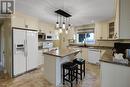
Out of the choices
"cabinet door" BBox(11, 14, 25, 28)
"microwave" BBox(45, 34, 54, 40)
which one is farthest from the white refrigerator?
"microwave" BBox(45, 34, 54, 40)

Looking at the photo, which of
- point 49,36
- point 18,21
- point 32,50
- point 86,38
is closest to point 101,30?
point 86,38

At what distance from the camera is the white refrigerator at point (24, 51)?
166 inches

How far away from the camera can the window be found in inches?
290

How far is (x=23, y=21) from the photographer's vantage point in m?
4.59

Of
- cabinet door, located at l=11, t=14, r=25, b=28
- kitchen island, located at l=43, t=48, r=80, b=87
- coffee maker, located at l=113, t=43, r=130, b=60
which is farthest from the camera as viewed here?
cabinet door, located at l=11, t=14, r=25, b=28

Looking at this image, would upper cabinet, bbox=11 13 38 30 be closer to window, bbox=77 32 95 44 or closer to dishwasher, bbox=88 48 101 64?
dishwasher, bbox=88 48 101 64

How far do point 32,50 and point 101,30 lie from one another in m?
3.81

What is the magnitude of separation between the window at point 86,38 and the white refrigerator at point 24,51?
377 centimetres

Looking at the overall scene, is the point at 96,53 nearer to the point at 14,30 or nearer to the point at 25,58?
the point at 25,58

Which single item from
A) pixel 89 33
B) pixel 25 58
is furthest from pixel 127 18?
pixel 89 33

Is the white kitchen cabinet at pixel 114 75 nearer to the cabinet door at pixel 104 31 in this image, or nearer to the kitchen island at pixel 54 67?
the kitchen island at pixel 54 67

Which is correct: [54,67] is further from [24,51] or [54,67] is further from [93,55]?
[93,55]

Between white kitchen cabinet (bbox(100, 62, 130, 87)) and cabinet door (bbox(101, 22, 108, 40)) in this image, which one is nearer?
white kitchen cabinet (bbox(100, 62, 130, 87))

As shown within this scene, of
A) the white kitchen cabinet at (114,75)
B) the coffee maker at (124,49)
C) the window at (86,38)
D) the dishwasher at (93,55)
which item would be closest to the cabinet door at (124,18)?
the coffee maker at (124,49)
